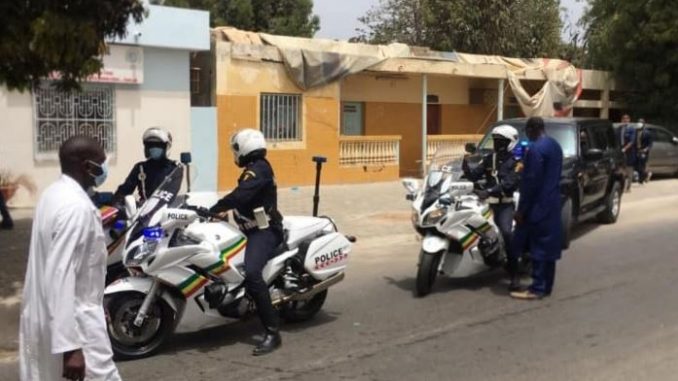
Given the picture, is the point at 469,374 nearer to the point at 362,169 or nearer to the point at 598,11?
the point at 362,169

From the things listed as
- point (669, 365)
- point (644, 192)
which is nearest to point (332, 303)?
point (669, 365)

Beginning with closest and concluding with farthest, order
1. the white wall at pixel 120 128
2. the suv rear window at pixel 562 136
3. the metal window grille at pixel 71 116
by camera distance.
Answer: the suv rear window at pixel 562 136 → the white wall at pixel 120 128 → the metal window grille at pixel 71 116

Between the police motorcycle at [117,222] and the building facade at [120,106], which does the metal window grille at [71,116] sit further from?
the police motorcycle at [117,222]

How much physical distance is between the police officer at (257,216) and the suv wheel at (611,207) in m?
8.43

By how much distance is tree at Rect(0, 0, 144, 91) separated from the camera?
23.2 feet

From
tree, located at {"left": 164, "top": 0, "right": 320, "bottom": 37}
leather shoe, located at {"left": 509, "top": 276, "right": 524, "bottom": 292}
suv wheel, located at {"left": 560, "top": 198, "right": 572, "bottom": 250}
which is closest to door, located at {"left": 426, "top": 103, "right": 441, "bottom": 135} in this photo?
suv wheel, located at {"left": 560, "top": 198, "right": 572, "bottom": 250}

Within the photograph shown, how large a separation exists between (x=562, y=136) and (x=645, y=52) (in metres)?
17.2

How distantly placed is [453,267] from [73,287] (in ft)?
17.5

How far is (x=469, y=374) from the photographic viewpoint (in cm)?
Answer: 546

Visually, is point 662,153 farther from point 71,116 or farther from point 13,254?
point 13,254

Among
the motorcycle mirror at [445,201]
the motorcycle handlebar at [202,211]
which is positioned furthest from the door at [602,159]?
the motorcycle handlebar at [202,211]

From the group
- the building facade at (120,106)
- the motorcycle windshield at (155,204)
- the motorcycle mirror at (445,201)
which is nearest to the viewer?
the motorcycle windshield at (155,204)

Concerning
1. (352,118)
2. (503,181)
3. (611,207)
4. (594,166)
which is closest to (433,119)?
(352,118)

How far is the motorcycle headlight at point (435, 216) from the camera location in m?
7.66
